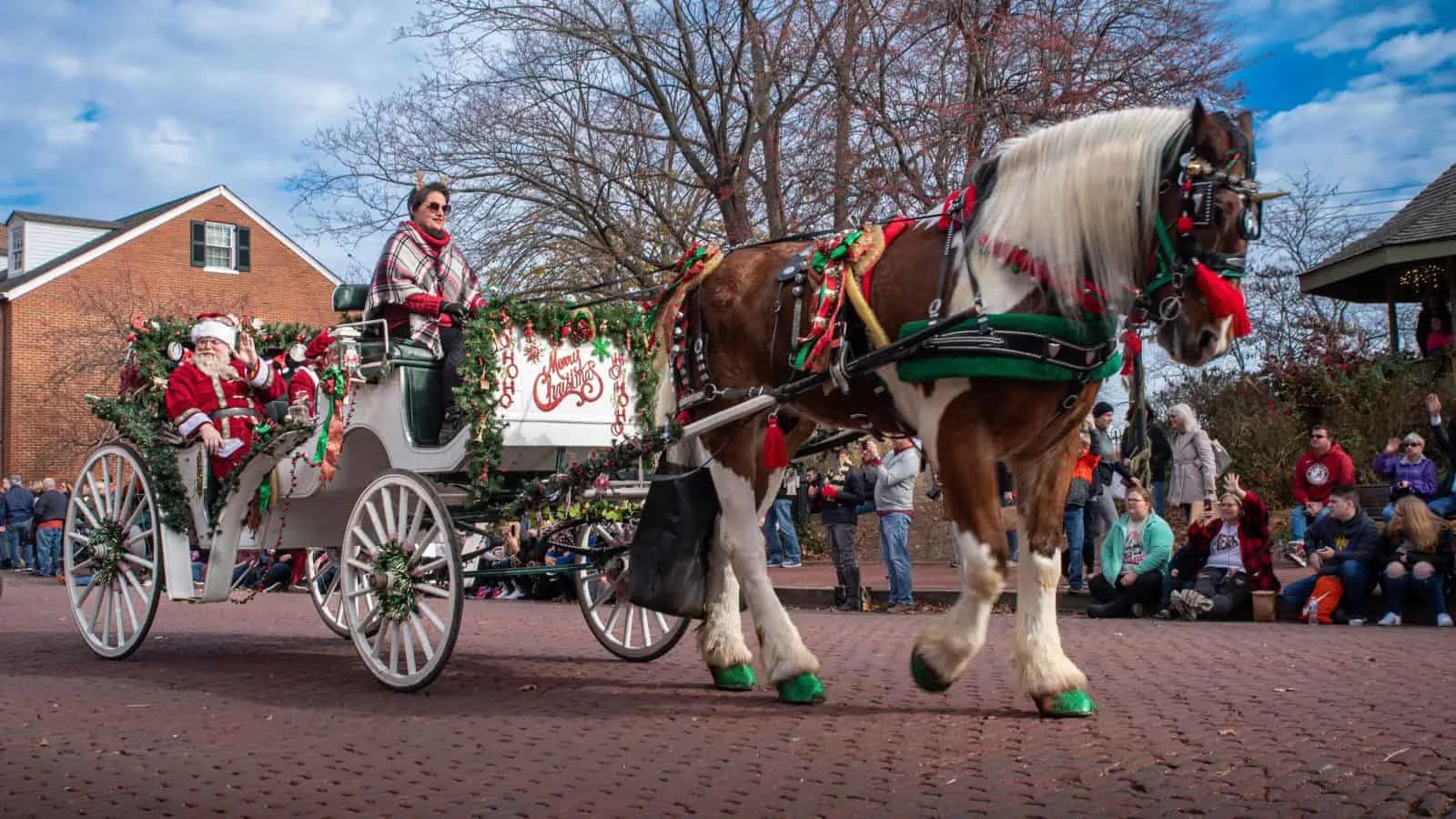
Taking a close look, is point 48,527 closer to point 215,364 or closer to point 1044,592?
point 215,364

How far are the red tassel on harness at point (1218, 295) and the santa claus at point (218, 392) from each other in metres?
5.83

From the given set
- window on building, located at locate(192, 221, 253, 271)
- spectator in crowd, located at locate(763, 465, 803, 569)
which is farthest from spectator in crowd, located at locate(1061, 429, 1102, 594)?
window on building, located at locate(192, 221, 253, 271)

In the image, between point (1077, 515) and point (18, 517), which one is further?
point (18, 517)

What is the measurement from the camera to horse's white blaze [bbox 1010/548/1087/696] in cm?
554

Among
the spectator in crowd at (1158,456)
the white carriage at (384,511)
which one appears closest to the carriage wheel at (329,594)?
the white carriage at (384,511)

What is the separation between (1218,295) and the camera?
4902mm

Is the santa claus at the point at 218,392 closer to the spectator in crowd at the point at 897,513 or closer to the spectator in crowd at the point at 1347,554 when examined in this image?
the spectator in crowd at the point at 897,513

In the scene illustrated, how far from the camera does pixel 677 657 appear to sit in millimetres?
8180

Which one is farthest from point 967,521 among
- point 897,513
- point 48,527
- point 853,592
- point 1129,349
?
point 48,527

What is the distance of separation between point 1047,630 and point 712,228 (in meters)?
14.6

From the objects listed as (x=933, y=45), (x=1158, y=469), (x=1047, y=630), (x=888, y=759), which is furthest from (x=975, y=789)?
(x=933, y=45)

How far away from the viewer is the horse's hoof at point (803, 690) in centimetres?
607

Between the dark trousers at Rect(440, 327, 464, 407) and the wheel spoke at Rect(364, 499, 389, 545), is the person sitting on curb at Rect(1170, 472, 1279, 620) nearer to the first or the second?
the dark trousers at Rect(440, 327, 464, 407)

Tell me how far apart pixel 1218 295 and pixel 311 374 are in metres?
5.32
